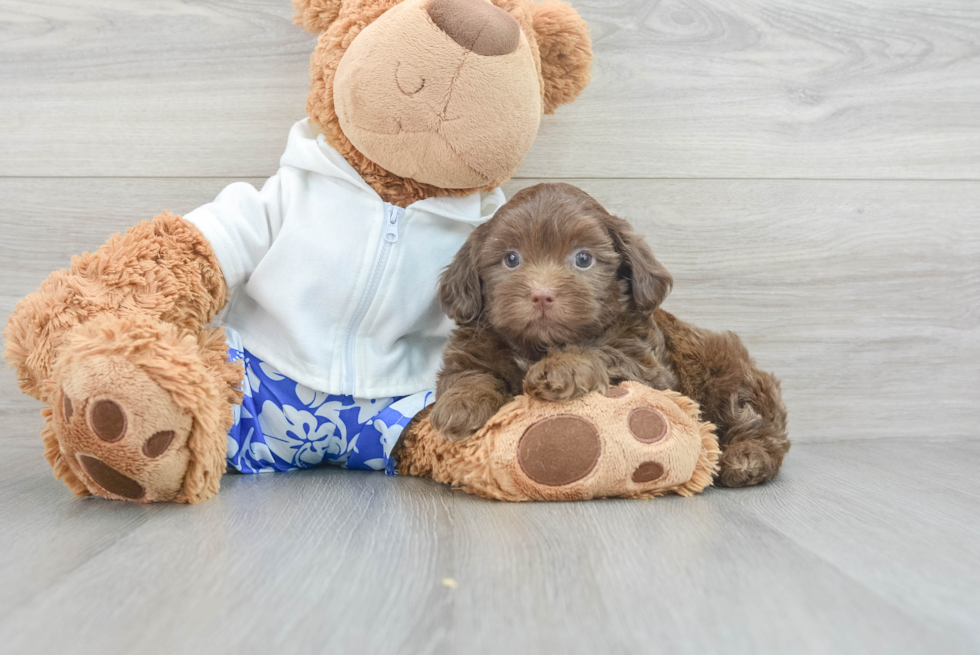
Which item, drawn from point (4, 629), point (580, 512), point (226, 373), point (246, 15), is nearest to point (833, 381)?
point (580, 512)

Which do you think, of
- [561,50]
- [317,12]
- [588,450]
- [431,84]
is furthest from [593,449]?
[317,12]

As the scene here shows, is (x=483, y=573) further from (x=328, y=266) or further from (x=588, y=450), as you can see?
(x=328, y=266)

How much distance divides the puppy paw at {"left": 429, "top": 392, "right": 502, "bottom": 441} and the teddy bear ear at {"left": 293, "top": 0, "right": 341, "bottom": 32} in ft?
2.23

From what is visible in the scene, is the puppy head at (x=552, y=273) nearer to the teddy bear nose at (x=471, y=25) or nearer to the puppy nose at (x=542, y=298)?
the puppy nose at (x=542, y=298)

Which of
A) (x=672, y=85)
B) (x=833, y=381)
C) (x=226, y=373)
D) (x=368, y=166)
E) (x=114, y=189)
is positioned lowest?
(x=833, y=381)

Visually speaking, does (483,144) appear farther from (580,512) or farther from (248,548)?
(248,548)

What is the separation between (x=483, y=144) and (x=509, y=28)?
18 cm

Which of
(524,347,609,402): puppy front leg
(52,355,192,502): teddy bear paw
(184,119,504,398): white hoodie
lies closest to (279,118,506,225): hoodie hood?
(184,119,504,398): white hoodie

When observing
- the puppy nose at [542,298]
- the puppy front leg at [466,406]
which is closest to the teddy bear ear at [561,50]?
the puppy nose at [542,298]

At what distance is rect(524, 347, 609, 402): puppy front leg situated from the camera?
1056 mm

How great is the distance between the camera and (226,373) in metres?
1.20

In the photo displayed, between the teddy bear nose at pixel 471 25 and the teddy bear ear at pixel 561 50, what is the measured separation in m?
0.18

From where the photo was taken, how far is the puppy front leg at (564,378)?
1.06m

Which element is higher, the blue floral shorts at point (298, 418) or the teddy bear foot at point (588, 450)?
the teddy bear foot at point (588, 450)
